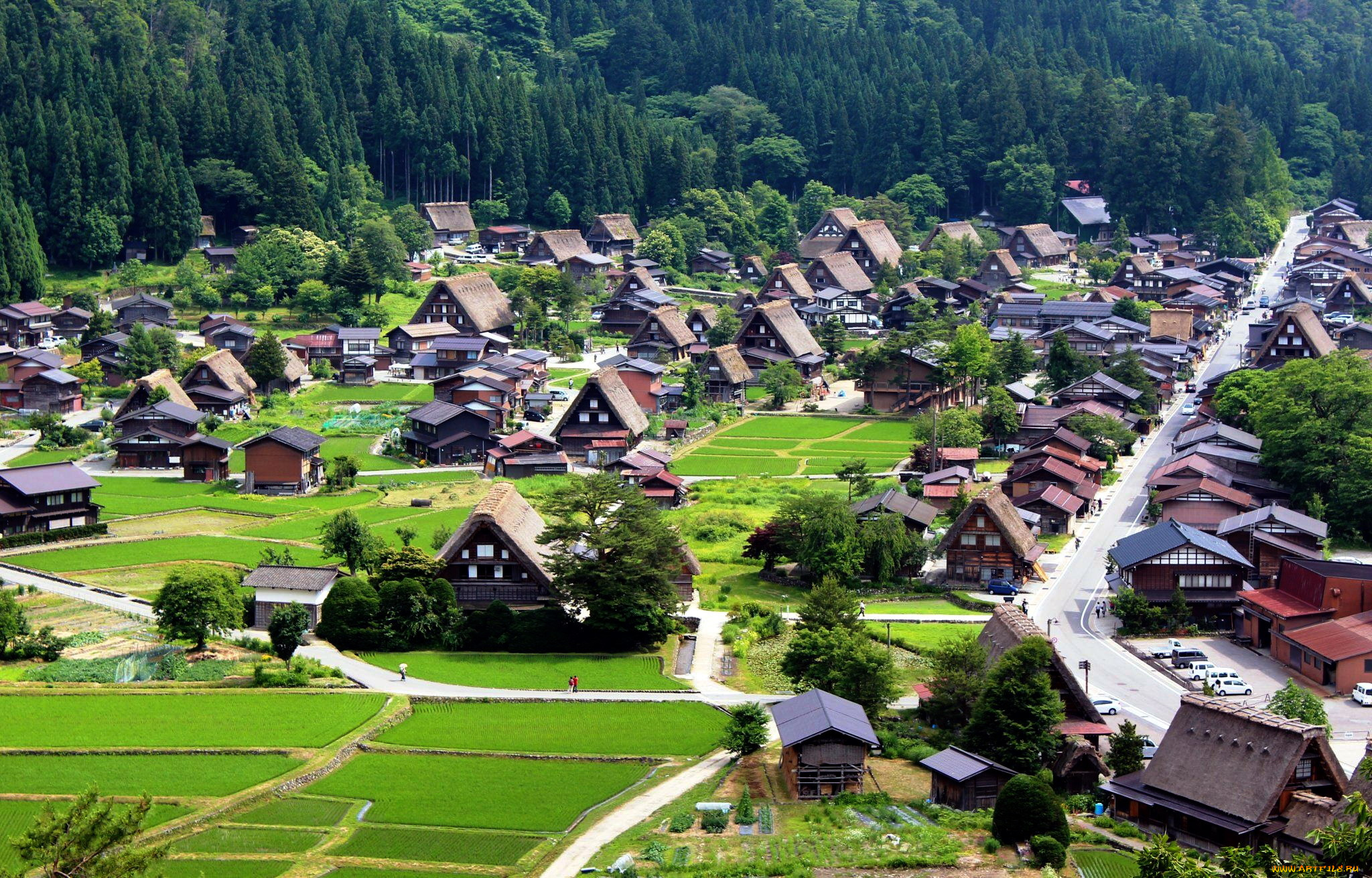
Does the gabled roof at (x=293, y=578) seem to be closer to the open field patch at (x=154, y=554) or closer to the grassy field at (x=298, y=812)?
the open field patch at (x=154, y=554)

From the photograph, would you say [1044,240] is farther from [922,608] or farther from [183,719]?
[183,719]

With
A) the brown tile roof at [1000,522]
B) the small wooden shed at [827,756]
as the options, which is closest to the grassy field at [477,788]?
the small wooden shed at [827,756]

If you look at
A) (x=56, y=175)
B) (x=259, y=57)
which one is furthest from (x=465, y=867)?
(x=259, y=57)

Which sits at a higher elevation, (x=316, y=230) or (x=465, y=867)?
(x=316, y=230)

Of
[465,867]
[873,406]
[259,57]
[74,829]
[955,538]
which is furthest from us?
[259,57]

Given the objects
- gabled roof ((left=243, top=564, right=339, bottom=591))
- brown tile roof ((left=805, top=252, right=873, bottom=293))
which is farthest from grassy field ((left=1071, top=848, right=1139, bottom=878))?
brown tile roof ((left=805, top=252, right=873, bottom=293))

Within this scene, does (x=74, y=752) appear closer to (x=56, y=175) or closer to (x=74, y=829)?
(x=74, y=829)
